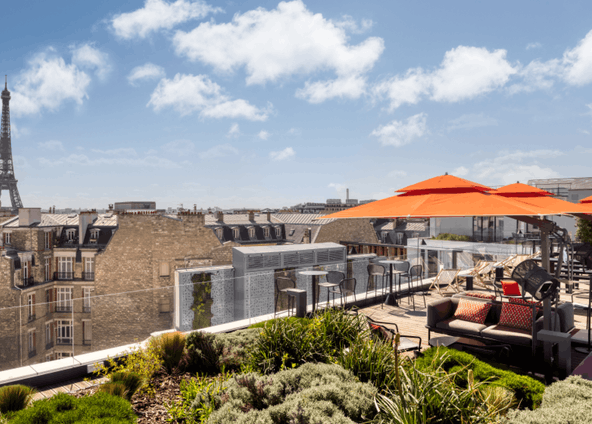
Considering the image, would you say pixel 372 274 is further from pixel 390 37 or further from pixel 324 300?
pixel 390 37

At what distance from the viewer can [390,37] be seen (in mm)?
11141

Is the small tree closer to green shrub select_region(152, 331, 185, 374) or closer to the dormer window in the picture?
green shrub select_region(152, 331, 185, 374)

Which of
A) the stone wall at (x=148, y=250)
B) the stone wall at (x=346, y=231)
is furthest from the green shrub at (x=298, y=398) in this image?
the stone wall at (x=346, y=231)

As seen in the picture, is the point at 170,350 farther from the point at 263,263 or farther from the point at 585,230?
the point at 585,230

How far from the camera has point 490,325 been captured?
5379 mm

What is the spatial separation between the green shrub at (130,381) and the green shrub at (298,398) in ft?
2.56

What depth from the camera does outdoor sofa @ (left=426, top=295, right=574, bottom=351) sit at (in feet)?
15.9

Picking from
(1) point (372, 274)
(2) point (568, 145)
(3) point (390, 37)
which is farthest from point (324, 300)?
(2) point (568, 145)

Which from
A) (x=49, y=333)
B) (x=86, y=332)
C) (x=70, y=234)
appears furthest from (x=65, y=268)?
(x=86, y=332)

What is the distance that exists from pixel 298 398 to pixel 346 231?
3131cm

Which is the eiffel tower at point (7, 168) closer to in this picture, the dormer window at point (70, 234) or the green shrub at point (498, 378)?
the dormer window at point (70, 234)

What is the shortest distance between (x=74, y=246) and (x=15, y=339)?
95.9 feet

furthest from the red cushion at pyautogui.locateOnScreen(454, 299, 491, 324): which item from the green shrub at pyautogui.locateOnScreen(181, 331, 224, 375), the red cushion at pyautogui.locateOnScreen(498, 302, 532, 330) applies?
the green shrub at pyautogui.locateOnScreen(181, 331, 224, 375)

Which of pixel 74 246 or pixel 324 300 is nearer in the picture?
pixel 324 300
